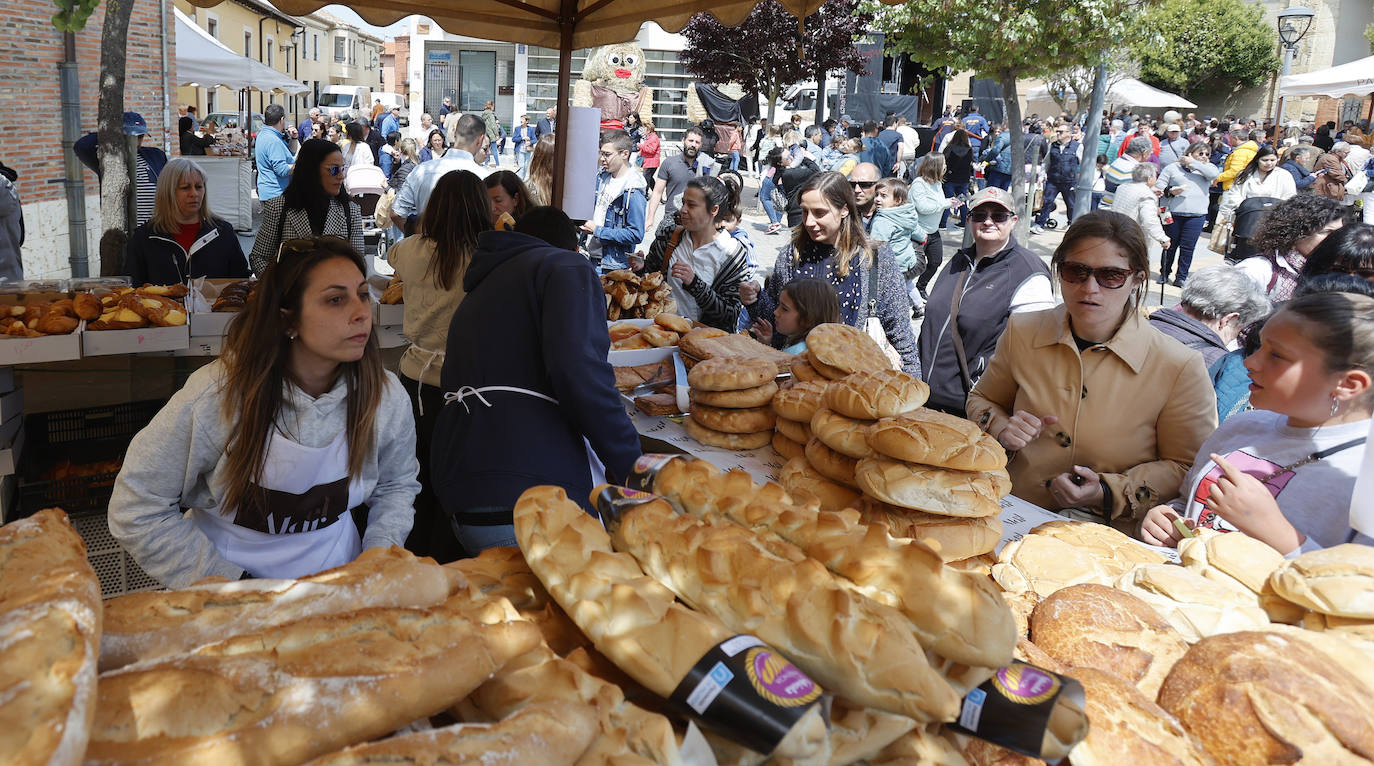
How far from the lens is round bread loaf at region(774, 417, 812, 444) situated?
9.54ft

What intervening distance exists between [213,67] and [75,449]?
13.4 m

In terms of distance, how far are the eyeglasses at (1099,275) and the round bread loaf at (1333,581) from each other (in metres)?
1.30

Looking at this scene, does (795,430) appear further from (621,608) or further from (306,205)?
(306,205)

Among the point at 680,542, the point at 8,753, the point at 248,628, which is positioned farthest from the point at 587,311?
the point at 8,753

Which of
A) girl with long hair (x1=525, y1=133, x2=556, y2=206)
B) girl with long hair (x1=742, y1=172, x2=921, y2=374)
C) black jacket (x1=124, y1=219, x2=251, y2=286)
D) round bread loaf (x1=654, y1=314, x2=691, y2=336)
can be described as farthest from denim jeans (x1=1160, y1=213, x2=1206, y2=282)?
black jacket (x1=124, y1=219, x2=251, y2=286)

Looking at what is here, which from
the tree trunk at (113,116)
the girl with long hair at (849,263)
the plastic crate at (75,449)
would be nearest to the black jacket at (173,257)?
the plastic crate at (75,449)

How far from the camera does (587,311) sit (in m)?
2.72

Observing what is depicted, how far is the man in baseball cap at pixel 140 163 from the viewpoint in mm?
8516

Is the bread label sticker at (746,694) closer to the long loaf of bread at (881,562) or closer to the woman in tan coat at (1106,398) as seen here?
the long loaf of bread at (881,562)

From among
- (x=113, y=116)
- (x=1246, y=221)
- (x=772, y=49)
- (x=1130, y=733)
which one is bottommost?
(x=1130, y=733)

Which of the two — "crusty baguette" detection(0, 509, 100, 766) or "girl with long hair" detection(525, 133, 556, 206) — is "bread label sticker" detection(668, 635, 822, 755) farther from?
"girl with long hair" detection(525, 133, 556, 206)

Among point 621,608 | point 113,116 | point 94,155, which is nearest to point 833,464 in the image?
point 621,608

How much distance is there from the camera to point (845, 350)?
304cm

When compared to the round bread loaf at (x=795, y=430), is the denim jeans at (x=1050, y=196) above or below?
above
